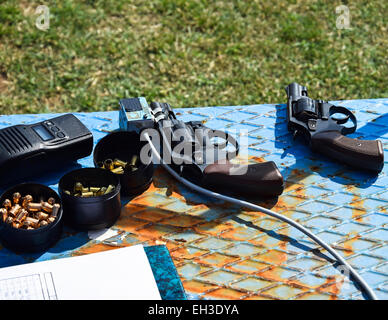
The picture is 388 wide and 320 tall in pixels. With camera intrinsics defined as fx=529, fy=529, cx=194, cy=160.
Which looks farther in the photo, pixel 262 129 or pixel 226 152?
pixel 262 129

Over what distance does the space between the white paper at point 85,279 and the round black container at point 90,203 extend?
0.11 meters

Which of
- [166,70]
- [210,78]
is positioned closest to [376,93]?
[210,78]

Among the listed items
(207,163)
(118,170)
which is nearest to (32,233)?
(118,170)

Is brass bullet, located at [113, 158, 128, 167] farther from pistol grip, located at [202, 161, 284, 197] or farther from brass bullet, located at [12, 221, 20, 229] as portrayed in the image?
brass bullet, located at [12, 221, 20, 229]

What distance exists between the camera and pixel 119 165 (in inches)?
63.0

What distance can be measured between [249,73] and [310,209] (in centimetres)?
208

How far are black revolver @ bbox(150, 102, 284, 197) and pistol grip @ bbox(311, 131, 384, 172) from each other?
9.1 inches

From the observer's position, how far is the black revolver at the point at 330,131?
1679mm

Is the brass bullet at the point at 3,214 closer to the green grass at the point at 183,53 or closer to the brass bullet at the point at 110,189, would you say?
the brass bullet at the point at 110,189

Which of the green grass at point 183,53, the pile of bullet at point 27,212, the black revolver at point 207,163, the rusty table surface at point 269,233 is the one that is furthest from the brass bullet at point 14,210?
the green grass at point 183,53

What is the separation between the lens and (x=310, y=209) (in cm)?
→ 156

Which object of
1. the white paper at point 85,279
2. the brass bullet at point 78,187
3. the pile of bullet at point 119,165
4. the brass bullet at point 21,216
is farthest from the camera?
the pile of bullet at point 119,165
